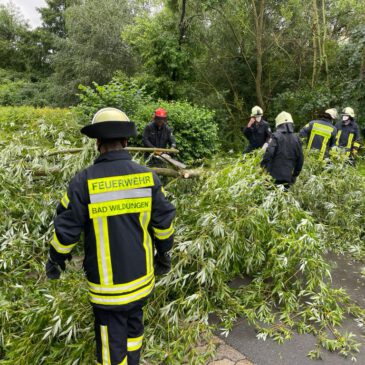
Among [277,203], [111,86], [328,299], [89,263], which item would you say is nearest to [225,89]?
[111,86]

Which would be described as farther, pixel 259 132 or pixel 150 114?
pixel 150 114

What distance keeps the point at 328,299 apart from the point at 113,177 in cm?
224

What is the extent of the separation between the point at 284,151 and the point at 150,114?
3555 millimetres

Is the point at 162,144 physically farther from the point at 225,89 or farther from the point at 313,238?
the point at 225,89

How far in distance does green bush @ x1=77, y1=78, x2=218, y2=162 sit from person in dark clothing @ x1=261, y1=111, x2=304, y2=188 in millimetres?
2258

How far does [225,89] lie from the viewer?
12.5m

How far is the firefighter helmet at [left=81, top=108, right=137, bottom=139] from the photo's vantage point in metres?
1.85

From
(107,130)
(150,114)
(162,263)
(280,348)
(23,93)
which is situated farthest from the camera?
(23,93)

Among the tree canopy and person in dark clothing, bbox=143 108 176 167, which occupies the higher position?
the tree canopy

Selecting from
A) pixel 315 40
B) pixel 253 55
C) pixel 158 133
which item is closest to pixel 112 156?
pixel 158 133

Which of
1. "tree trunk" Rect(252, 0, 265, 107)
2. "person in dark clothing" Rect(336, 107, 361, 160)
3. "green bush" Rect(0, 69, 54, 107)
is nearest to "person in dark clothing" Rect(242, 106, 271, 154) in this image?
"person in dark clothing" Rect(336, 107, 361, 160)

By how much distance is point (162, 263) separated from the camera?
231cm

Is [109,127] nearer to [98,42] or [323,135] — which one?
[323,135]

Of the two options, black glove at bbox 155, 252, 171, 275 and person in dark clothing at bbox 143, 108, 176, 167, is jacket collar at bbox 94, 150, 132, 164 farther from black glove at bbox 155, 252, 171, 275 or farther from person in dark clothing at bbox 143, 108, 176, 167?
person in dark clothing at bbox 143, 108, 176, 167
